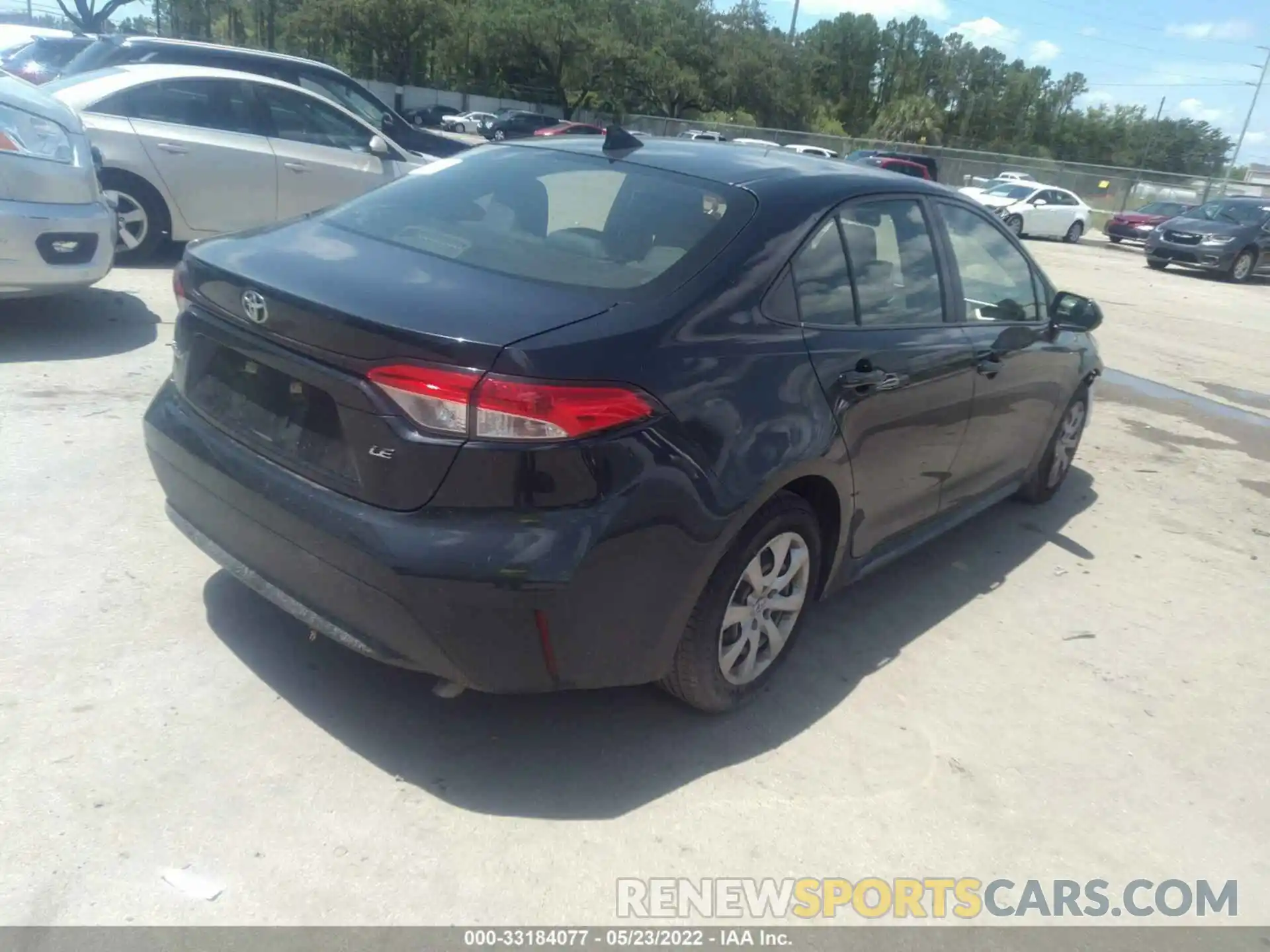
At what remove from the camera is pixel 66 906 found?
237 cm

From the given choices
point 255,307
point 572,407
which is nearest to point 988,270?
point 572,407

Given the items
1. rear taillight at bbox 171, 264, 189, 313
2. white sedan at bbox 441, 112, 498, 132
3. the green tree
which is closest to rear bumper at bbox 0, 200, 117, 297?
rear taillight at bbox 171, 264, 189, 313

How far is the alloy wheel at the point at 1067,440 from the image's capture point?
5.57 meters

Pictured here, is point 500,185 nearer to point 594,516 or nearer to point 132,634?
point 594,516

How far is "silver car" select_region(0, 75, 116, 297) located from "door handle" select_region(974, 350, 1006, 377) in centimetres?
500

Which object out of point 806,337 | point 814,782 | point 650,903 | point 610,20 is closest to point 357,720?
point 650,903

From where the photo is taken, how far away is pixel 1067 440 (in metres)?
5.70

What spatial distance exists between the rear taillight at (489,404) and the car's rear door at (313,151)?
6604mm

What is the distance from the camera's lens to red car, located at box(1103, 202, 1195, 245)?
3008 cm

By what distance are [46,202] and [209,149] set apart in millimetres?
2642

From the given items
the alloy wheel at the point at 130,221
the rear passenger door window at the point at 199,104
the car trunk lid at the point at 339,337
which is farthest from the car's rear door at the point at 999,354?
the alloy wheel at the point at 130,221

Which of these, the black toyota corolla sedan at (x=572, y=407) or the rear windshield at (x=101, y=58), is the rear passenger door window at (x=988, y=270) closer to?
the black toyota corolla sedan at (x=572, y=407)

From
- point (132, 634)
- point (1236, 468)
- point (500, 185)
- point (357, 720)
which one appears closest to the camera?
point (357, 720)

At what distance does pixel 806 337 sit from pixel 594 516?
108 cm
